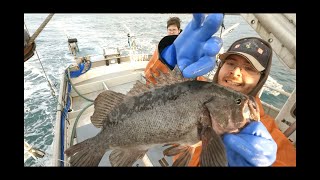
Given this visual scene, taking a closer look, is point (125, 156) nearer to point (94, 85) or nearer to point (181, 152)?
point (181, 152)

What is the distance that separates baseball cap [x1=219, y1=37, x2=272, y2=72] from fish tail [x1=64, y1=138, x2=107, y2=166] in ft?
5.56

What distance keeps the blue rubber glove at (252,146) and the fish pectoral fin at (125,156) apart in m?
0.83

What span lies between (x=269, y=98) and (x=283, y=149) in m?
9.41

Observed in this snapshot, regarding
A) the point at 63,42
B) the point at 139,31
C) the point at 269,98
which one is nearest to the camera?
the point at 269,98

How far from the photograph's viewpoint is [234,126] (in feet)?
6.15

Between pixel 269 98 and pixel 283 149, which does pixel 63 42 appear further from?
pixel 283 149

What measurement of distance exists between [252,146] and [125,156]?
1139 millimetres

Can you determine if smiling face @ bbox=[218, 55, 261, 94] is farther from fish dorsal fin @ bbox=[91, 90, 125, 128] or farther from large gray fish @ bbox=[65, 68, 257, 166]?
fish dorsal fin @ bbox=[91, 90, 125, 128]

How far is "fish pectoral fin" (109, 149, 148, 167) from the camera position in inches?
76.0

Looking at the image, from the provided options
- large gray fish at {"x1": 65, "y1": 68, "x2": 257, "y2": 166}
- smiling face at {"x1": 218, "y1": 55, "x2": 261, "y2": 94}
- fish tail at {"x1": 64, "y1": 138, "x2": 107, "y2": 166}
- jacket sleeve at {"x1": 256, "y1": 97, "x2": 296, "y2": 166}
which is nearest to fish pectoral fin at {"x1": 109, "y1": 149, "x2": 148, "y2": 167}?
large gray fish at {"x1": 65, "y1": 68, "x2": 257, "y2": 166}

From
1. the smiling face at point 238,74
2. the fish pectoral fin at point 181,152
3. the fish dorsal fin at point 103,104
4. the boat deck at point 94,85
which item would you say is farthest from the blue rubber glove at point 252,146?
the boat deck at point 94,85
